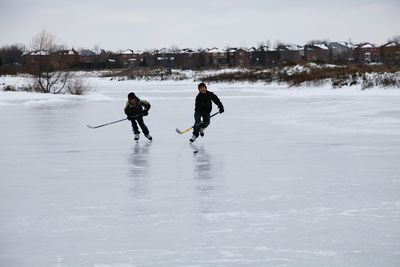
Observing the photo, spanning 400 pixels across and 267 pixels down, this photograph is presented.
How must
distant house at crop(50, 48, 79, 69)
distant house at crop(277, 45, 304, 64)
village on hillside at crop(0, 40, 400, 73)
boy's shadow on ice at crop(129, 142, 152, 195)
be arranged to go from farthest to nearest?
distant house at crop(277, 45, 304, 64) → village on hillside at crop(0, 40, 400, 73) → distant house at crop(50, 48, 79, 69) → boy's shadow on ice at crop(129, 142, 152, 195)

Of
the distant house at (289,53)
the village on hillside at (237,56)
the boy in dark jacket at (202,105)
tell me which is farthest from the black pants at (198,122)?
the distant house at (289,53)

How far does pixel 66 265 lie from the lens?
362cm

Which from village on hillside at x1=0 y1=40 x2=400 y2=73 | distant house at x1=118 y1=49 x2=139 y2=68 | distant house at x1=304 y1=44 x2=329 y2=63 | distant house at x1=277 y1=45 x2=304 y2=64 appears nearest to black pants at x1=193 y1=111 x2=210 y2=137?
village on hillside at x1=0 y1=40 x2=400 y2=73

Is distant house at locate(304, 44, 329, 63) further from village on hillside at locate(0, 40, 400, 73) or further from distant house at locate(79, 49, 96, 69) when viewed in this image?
distant house at locate(79, 49, 96, 69)

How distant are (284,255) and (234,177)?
Answer: 9.97ft

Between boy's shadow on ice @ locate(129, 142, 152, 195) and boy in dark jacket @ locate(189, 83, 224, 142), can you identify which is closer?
boy's shadow on ice @ locate(129, 142, 152, 195)

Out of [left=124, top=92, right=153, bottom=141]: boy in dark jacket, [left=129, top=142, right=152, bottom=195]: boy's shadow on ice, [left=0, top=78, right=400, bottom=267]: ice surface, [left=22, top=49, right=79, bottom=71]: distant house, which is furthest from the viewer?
[left=22, top=49, right=79, bottom=71]: distant house

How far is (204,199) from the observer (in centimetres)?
A: 556

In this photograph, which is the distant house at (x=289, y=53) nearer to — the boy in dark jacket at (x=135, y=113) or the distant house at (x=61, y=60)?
the distant house at (x=61, y=60)

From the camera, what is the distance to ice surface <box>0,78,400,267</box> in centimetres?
388

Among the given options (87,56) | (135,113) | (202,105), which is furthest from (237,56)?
(202,105)

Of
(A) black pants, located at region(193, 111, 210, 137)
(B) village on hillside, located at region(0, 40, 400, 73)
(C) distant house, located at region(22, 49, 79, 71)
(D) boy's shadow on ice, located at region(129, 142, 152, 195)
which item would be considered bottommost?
(D) boy's shadow on ice, located at region(129, 142, 152, 195)

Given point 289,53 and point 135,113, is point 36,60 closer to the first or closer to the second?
point 135,113

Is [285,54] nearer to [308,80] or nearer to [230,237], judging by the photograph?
[308,80]
